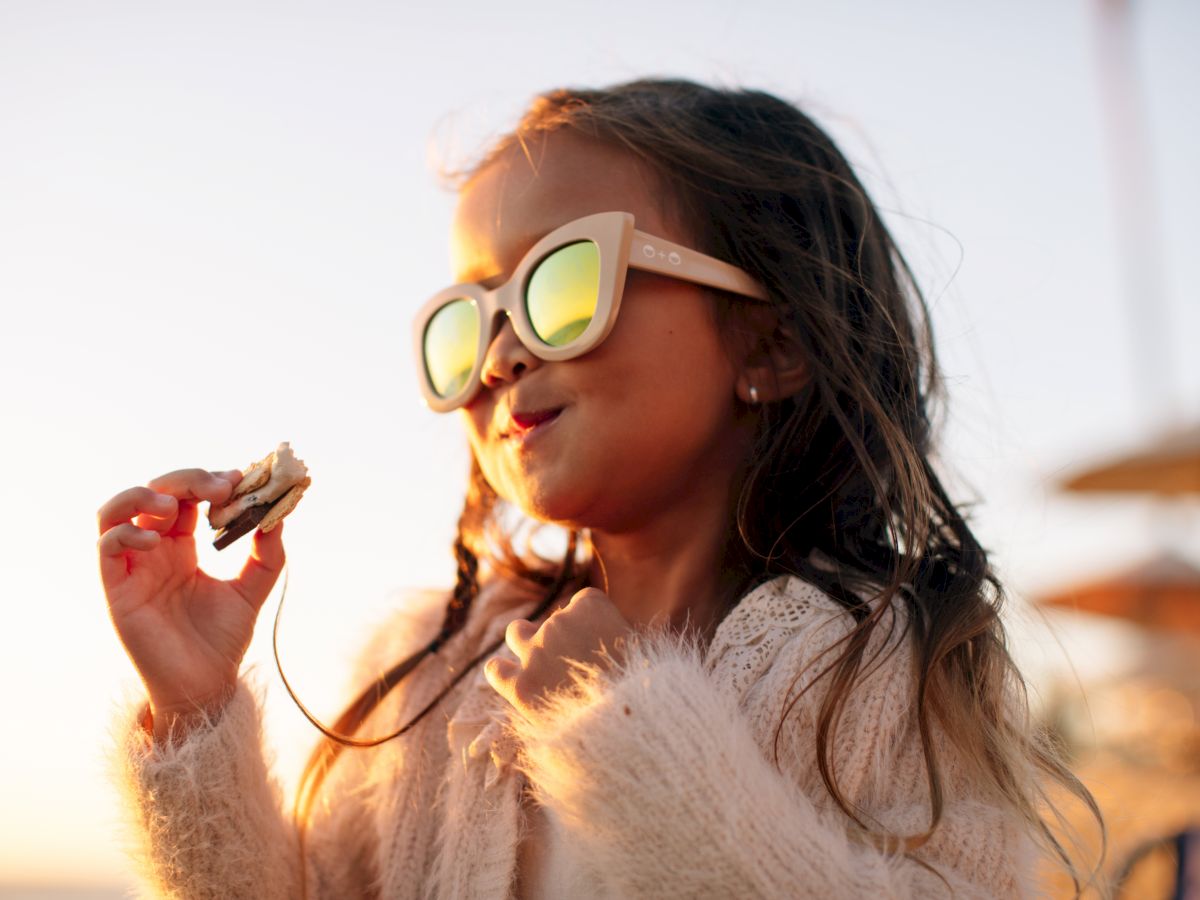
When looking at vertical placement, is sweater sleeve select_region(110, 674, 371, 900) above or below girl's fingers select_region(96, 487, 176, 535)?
below

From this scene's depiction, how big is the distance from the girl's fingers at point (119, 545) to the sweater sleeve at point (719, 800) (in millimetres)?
709

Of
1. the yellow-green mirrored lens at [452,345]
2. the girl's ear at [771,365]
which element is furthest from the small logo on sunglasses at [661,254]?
the yellow-green mirrored lens at [452,345]

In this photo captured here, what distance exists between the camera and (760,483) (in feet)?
6.49

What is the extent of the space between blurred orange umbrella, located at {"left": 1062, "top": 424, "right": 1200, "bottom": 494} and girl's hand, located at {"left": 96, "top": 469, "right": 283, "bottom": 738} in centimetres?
796

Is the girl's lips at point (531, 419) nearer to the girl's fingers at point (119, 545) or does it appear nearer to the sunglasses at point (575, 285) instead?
the sunglasses at point (575, 285)

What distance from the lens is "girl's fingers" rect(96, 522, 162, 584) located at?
1732mm

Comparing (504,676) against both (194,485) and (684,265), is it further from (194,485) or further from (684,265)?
(684,265)

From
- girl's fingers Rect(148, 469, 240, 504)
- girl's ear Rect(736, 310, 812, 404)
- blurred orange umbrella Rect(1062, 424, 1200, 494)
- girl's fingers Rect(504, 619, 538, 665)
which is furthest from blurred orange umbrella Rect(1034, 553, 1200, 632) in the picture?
girl's fingers Rect(148, 469, 240, 504)

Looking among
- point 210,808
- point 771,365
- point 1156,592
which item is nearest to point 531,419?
point 771,365

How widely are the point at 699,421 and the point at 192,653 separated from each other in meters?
1.00

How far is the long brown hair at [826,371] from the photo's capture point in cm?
175

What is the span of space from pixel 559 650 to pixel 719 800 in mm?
379

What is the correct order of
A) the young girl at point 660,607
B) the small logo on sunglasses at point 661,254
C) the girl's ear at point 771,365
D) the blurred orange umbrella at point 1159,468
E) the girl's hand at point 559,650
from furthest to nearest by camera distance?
1. the blurred orange umbrella at point 1159,468
2. the girl's ear at point 771,365
3. the small logo on sunglasses at point 661,254
4. the girl's hand at point 559,650
5. the young girl at point 660,607

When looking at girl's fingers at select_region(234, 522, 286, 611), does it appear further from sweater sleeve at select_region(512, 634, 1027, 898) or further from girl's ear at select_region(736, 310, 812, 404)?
girl's ear at select_region(736, 310, 812, 404)
